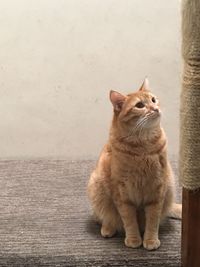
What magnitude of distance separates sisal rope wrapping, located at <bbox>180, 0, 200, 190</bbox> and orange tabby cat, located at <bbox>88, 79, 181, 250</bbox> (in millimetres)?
206

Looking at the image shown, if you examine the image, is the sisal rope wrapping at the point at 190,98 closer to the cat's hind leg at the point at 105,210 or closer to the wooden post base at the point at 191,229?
the wooden post base at the point at 191,229

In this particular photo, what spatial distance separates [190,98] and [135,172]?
1.10 ft

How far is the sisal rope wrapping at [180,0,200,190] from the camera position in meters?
0.98

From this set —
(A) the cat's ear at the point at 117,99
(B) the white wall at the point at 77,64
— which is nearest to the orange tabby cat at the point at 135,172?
(A) the cat's ear at the point at 117,99

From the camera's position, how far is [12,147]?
2.13m

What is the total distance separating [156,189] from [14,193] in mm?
544

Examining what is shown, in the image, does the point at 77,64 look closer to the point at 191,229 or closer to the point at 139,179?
the point at 139,179

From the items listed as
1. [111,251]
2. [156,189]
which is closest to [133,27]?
[156,189]

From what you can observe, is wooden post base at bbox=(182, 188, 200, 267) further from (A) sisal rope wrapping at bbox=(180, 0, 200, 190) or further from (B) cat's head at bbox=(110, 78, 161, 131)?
(B) cat's head at bbox=(110, 78, 161, 131)

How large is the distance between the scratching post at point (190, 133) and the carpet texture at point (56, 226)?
14 cm

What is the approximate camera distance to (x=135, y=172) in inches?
51.8

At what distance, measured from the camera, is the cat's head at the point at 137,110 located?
127 cm

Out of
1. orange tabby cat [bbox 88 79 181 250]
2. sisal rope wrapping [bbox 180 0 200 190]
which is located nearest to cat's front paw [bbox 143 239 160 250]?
orange tabby cat [bbox 88 79 181 250]

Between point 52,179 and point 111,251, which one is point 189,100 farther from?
point 52,179
